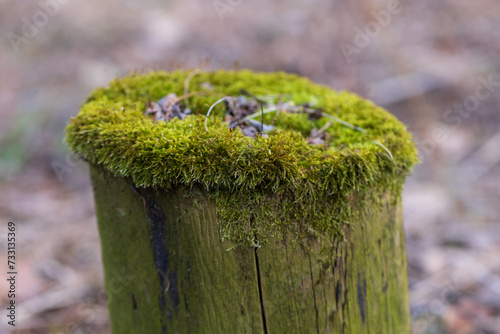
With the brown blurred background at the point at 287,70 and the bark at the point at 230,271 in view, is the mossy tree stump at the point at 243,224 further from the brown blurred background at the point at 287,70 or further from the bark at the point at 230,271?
the brown blurred background at the point at 287,70

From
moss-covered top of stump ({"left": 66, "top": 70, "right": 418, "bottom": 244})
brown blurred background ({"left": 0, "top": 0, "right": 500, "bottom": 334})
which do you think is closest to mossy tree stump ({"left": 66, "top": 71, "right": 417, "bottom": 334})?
moss-covered top of stump ({"left": 66, "top": 70, "right": 418, "bottom": 244})

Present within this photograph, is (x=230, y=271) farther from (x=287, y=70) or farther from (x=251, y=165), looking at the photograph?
(x=287, y=70)

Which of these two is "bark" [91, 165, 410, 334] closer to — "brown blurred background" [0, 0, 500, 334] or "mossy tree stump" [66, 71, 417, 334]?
"mossy tree stump" [66, 71, 417, 334]

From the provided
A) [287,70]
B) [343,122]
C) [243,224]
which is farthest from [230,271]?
[287,70]

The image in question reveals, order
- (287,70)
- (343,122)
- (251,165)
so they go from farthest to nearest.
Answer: (287,70) → (343,122) → (251,165)

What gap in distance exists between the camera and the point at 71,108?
7824 mm

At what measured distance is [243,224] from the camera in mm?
1831

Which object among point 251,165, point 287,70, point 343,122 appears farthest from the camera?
point 287,70

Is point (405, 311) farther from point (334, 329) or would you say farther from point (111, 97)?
point (111, 97)

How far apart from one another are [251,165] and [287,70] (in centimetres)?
817

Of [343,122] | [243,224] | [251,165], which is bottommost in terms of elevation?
[243,224]

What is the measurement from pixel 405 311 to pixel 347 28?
8.61 meters

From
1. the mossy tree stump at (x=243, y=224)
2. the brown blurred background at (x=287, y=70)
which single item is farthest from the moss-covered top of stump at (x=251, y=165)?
the brown blurred background at (x=287, y=70)

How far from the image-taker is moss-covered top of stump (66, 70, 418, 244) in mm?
1812
